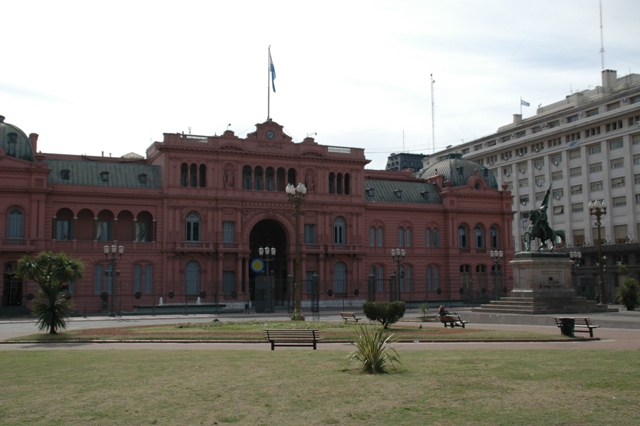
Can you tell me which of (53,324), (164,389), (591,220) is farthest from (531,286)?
(591,220)

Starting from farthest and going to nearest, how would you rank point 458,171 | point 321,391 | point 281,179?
point 458,171 < point 281,179 < point 321,391

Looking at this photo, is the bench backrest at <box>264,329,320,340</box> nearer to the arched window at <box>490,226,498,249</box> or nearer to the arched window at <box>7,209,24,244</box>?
the arched window at <box>7,209,24,244</box>

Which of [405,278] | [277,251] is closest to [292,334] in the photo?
[277,251]

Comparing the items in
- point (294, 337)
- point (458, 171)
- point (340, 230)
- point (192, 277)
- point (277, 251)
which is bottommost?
point (294, 337)

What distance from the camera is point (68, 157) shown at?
224 feet

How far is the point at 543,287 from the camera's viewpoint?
131 ft

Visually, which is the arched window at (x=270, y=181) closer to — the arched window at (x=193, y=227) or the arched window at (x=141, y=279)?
the arched window at (x=193, y=227)

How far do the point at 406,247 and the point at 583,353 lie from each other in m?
55.7

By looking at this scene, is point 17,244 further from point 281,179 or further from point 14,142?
point 281,179

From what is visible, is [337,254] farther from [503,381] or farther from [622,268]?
[503,381]

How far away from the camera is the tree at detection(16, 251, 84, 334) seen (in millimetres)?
30297

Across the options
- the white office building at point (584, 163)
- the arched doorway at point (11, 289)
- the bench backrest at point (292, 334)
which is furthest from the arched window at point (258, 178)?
the bench backrest at point (292, 334)

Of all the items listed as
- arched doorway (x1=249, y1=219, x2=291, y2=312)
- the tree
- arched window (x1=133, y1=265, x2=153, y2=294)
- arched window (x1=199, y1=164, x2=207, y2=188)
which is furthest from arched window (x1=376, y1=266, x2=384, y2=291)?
the tree

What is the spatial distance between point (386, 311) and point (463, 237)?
1984 inches
